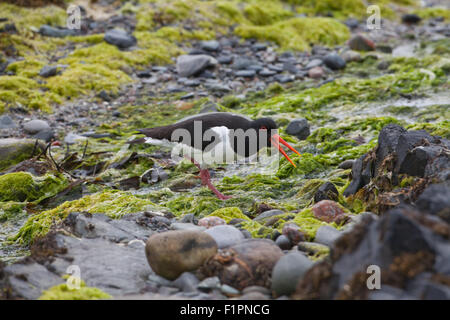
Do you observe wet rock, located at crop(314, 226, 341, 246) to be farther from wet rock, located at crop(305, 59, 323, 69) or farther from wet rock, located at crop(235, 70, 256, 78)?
wet rock, located at crop(305, 59, 323, 69)

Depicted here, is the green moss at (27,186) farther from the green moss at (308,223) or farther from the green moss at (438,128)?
the green moss at (438,128)

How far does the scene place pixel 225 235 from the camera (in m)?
3.70

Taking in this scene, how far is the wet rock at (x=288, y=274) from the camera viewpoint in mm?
2963

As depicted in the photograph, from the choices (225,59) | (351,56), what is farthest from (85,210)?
(351,56)

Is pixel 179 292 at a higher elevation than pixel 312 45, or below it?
below

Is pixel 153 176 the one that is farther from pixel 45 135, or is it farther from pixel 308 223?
pixel 308 223

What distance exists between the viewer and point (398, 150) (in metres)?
4.44

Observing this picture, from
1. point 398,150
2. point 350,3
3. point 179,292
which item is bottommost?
point 179,292

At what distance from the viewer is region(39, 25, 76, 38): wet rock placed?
11.9 meters

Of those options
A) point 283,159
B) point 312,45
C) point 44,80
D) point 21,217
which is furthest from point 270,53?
point 21,217

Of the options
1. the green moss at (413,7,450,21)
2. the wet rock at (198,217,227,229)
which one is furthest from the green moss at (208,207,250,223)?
the green moss at (413,7,450,21)
